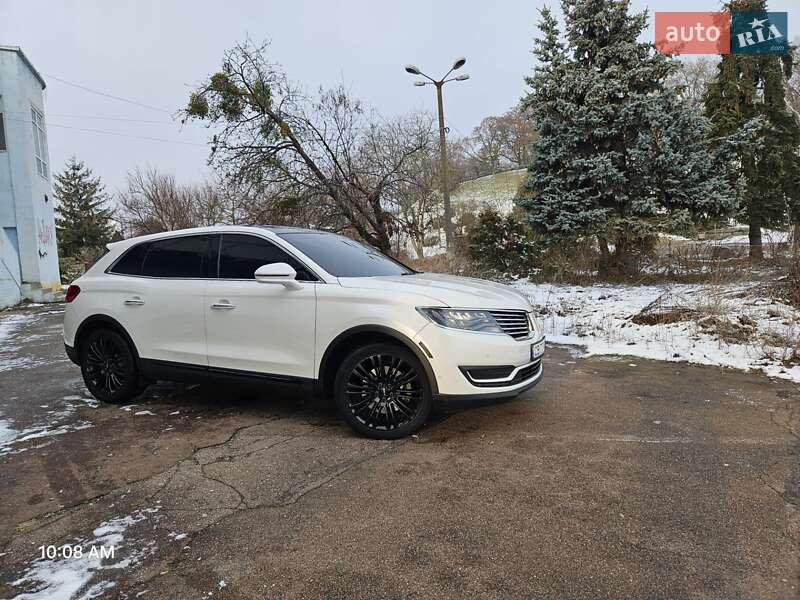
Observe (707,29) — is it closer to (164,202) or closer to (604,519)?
(604,519)

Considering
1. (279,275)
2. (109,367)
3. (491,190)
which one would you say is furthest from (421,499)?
(491,190)

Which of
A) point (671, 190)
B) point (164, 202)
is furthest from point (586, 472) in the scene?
point (164, 202)

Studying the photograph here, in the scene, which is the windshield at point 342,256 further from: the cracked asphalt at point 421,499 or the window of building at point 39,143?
the window of building at point 39,143

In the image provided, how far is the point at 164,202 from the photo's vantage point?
3769cm

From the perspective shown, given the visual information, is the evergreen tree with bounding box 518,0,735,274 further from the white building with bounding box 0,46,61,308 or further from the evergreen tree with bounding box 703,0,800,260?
the white building with bounding box 0,46,61,308

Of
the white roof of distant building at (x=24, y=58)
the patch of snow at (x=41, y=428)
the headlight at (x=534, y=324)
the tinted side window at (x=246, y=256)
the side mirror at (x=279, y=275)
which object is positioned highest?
the white roof of distant building at (x=24, y=58)

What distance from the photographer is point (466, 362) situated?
3.69 m

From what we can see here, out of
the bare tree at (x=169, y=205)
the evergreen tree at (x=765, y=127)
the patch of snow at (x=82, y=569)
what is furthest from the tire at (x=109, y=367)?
the bare tree at (x=169, y=205)

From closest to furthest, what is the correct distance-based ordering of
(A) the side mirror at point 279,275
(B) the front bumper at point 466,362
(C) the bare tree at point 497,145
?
(B) the front bumper at point 466,362 → (A) the side mirror at point 279,275 → (C) the bare tree at point 497,145

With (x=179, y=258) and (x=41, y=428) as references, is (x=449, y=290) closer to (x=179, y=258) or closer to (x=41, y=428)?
(x=179, y=258)

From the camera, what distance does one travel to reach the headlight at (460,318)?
12.3 ft

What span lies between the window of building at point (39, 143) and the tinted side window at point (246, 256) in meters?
15.9

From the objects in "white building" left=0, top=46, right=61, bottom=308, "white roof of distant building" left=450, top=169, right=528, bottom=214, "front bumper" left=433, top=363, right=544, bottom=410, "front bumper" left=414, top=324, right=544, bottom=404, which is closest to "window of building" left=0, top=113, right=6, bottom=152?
"white building" left=0, top=46, right=61, bottom=308

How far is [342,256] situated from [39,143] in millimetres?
17580
